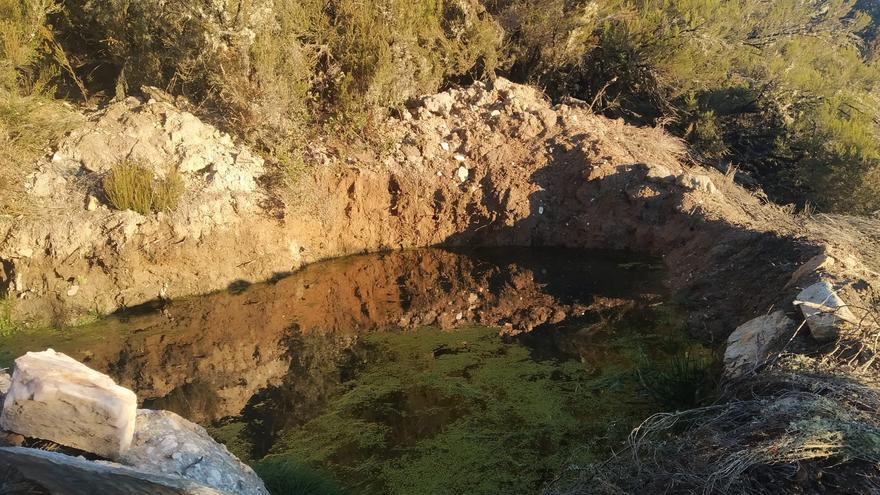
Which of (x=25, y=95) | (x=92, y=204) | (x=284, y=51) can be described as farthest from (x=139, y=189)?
(x=284, y=51)

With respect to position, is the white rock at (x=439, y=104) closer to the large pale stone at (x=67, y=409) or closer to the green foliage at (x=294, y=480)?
the green foliage at (x=294, y=480)

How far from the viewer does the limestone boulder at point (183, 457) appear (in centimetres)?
311

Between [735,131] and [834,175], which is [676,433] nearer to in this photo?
[834,175]

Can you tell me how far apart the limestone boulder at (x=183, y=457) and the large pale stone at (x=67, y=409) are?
0.49ft

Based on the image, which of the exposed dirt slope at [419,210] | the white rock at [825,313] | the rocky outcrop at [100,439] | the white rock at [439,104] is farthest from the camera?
the white rock at [439,104]

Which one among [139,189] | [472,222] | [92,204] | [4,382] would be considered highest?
[4,382]

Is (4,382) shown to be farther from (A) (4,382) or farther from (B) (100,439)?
(B) (100,439)

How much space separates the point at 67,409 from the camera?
9.53 feet

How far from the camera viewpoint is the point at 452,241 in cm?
865

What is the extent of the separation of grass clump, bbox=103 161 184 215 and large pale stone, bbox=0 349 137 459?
4.08 metres

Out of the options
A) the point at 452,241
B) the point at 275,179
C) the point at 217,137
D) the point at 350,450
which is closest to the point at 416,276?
the point at 452,241

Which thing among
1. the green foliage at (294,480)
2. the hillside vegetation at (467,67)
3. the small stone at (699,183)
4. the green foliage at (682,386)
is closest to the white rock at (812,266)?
the green foliage at (682,386)

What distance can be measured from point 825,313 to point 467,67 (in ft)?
22.1

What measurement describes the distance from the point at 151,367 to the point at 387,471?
2607 mm
